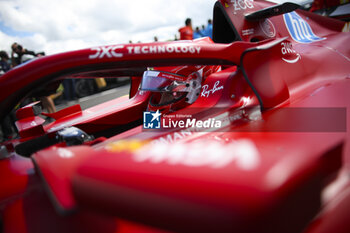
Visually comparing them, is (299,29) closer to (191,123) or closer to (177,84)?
(177,84)

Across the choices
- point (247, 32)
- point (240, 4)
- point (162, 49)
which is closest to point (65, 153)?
point (162, 49)

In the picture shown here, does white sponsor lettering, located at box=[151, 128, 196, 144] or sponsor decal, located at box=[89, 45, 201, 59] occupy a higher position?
sponsor decal, located at box=[89, 45, 201, 59]

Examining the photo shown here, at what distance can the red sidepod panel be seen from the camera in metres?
0.46

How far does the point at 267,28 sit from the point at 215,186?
1653 mm

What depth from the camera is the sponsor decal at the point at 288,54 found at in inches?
52.1

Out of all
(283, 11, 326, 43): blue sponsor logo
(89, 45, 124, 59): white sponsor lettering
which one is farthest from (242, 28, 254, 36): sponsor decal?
(89, 45, 124, 59): white sponsor lettering

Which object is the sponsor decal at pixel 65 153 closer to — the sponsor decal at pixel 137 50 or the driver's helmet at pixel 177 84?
the sponsor decal at pixel 137 50

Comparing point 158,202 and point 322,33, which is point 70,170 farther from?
point 322,33

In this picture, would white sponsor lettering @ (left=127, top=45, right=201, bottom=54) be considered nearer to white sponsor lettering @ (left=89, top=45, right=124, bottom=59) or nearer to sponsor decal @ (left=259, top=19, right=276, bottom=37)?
white sponsor lettering @ (left=89, top=45, right=124, bottom=59)

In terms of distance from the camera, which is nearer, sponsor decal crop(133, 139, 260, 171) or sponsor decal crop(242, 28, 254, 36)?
sponsor decal crop(133, 139, 260, 171)

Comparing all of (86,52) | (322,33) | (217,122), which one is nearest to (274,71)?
(217,122)

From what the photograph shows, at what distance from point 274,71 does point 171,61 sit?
1.87 feet

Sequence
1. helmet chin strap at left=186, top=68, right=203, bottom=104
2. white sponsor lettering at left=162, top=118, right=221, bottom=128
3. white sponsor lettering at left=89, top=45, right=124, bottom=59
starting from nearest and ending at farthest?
white sponsor lettering at left=89, top=45, right=124, bottom=59 < white sponsor lettering at left=162, top=118, right=221, bottom=128 < helmet chin strap at left=186, top=68, right=203, bottom=104

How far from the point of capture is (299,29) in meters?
1.98
